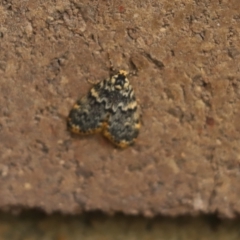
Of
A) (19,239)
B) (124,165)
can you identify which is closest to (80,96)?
(124,165)

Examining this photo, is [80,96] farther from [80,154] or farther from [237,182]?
[237,182]

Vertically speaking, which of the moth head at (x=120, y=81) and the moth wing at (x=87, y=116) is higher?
the moth head at (x=120, y=81)

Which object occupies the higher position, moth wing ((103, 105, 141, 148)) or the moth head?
the moth head

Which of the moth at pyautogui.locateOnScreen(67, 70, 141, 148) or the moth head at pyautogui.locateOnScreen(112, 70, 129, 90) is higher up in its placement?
the moth head at pyautogui.locateOnScreen(112, 70, 129, 90)

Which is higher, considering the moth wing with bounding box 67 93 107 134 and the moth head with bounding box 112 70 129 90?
the moth head with bounding box 112 70 129 90
